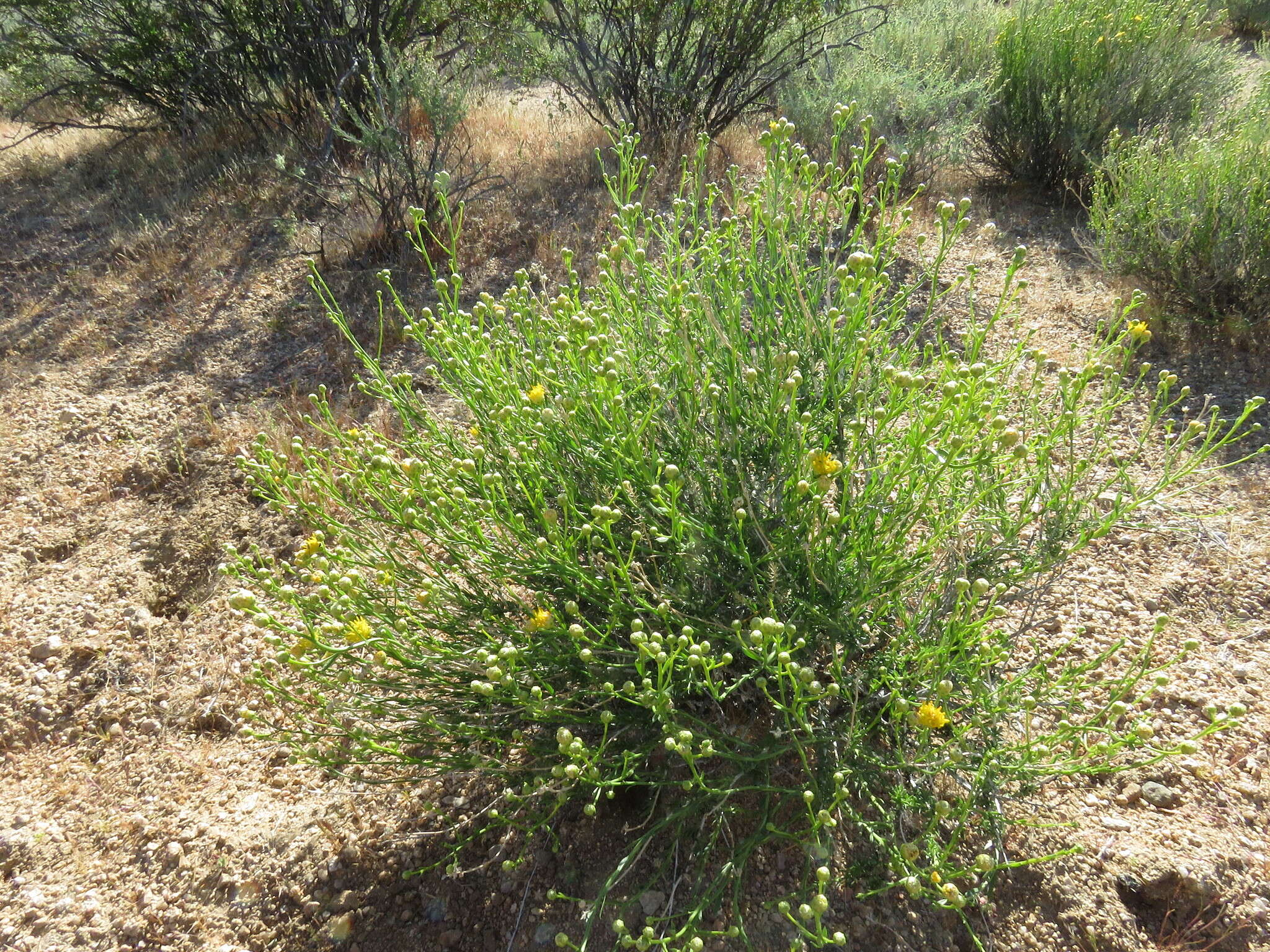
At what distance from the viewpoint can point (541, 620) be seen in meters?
1.67

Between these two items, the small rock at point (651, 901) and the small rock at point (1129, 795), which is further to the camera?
the small rock at point (1129, 795)

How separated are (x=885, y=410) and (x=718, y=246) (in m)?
0.90

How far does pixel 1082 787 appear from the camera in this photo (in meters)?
2.12

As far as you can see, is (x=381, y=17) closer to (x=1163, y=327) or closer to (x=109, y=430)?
(x=109, y=430)

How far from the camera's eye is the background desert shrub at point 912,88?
5227 mm

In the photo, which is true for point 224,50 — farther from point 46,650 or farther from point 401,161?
point 46,650

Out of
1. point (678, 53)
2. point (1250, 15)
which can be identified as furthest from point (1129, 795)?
point (1250, 15)

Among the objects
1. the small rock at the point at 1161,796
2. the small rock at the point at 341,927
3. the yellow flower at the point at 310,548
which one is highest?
the yellow flower at the point at 310,548

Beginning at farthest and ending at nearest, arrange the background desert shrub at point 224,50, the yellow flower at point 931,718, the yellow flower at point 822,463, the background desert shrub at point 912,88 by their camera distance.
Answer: the background desert shrub at point 224,50, the background desert shrub at point 912,88, the yellow flower at point 822,463, the yellow flower at point 931,718

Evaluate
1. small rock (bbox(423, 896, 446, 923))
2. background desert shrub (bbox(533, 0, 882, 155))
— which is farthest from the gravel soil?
background desert shrub (bbox(533, 0, 882, 155))

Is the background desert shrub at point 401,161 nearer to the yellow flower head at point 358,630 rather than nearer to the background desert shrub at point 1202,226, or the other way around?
the yellow flower head at point 358,630

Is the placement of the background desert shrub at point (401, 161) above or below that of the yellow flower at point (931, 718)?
above

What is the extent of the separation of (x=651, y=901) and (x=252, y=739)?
59.2 inches

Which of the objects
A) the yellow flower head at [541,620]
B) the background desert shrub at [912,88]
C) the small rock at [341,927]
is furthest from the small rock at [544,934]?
the background desert shrub at [912,88]
